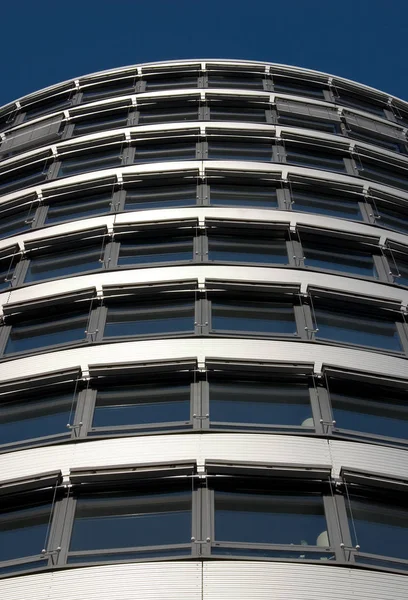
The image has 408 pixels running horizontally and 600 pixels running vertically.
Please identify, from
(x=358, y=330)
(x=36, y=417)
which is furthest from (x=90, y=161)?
(x=36, y=417)

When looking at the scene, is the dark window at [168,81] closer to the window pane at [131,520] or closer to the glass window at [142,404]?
the glass window at [142,404]

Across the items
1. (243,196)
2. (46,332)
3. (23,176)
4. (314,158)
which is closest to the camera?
(46,332)

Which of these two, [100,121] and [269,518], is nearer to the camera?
[269,518]

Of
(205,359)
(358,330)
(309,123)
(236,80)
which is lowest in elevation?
(205,359)

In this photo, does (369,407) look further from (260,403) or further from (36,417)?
(36,417)

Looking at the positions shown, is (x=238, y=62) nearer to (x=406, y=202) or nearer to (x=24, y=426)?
(x=406, y=202)

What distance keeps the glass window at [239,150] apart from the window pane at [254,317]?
9.53 metres

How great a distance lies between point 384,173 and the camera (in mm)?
32375

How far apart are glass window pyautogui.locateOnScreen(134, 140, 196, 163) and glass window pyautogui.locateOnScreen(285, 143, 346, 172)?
374 centimetres

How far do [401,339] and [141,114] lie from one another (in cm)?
1784

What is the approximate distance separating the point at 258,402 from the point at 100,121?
20.1 meters

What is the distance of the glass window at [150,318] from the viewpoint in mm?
21984

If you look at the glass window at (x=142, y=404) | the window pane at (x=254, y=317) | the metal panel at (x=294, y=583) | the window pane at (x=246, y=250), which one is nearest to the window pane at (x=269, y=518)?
the metal panel at (x=294, y=583)

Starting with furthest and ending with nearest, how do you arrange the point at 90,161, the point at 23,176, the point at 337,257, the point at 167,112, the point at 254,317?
the point at 167,112, the point at 23,176, the point at 90,161, the point at 337,257, the point at 254,317
